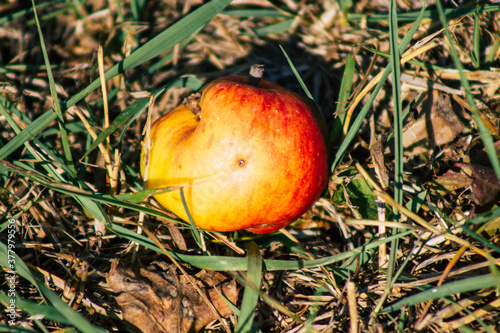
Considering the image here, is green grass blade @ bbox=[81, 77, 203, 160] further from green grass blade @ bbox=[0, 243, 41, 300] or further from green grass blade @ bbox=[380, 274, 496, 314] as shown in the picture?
green grass blade @ bbox=[380, 274, 496, 314]

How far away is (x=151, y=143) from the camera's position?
2.26 meters

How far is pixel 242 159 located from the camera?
191cm

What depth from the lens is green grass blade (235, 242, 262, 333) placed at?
197cm

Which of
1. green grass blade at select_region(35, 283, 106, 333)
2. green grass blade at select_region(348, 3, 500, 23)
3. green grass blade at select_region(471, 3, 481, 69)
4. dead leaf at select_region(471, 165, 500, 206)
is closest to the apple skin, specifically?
green grass blade at select_region(35, 283, 106, 333)

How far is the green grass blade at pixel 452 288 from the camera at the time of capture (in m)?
1.88

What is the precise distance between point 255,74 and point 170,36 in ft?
2.19

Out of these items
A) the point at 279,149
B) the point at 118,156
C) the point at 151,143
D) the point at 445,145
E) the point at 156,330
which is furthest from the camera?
the point at 445,145

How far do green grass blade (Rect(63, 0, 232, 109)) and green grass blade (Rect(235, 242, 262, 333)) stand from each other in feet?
5.00

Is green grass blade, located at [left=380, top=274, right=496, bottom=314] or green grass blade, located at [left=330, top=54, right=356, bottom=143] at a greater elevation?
green grass blade, located at [left=330, top=54, right=356, bottom=143]

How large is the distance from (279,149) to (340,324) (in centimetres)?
114

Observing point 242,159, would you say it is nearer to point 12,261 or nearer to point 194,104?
point 194,104

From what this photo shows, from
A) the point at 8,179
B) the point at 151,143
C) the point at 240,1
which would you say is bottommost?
the point at 8,179

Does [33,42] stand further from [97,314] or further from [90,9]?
[97,314]

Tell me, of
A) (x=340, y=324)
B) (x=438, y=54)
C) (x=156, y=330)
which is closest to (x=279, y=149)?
(x=340, y=324)
